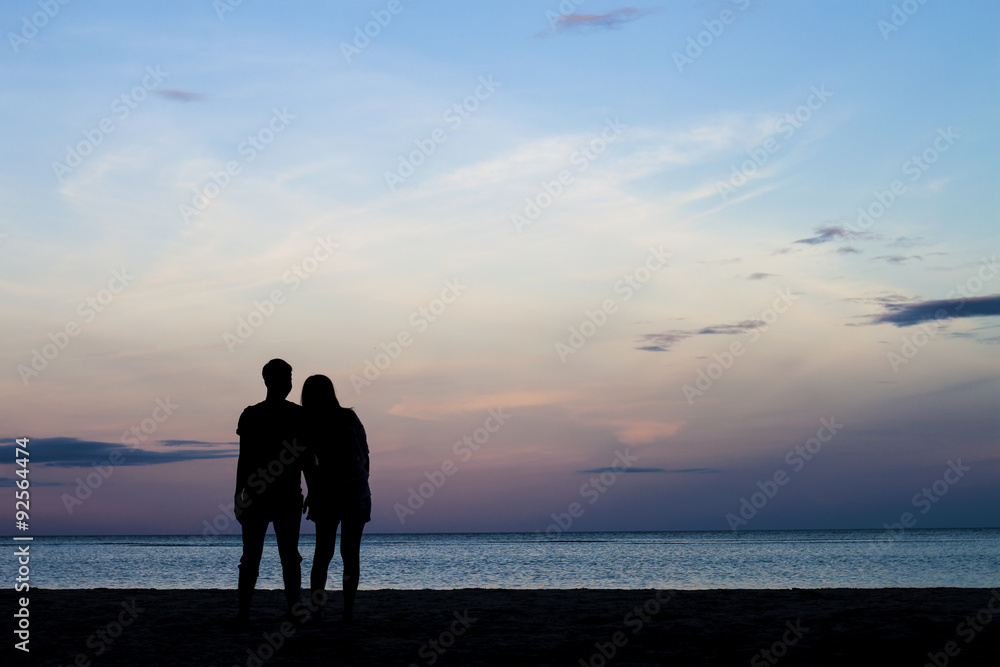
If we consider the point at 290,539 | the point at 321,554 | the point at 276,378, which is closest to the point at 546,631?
the point at 321,554

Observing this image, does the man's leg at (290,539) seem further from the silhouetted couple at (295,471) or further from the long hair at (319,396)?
the long hair at (319,396)

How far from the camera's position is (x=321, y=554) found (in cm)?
662

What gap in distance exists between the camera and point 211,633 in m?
6.54

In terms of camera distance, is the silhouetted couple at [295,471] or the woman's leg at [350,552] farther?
the woman's leg at [350,552]

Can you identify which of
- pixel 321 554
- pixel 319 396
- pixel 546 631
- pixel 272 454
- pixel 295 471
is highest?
pixel 319 396

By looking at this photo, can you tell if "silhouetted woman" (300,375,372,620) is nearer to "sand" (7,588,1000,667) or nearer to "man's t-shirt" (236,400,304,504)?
"man's t-shirt" (236,400,304,504)

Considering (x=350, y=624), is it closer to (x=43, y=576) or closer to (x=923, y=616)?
(x=923, y=616)

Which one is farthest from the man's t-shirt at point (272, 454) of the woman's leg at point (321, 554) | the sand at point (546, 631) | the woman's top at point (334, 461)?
the sand at point (546, 631)

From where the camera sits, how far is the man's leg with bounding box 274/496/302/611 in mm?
6352

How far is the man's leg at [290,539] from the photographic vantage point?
6352 millimetres

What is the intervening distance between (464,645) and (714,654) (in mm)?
1681

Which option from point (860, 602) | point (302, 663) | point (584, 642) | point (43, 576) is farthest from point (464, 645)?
point (43, 576)

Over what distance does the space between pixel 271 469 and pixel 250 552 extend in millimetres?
667

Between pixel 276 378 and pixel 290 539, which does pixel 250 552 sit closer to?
pixel 290 539
